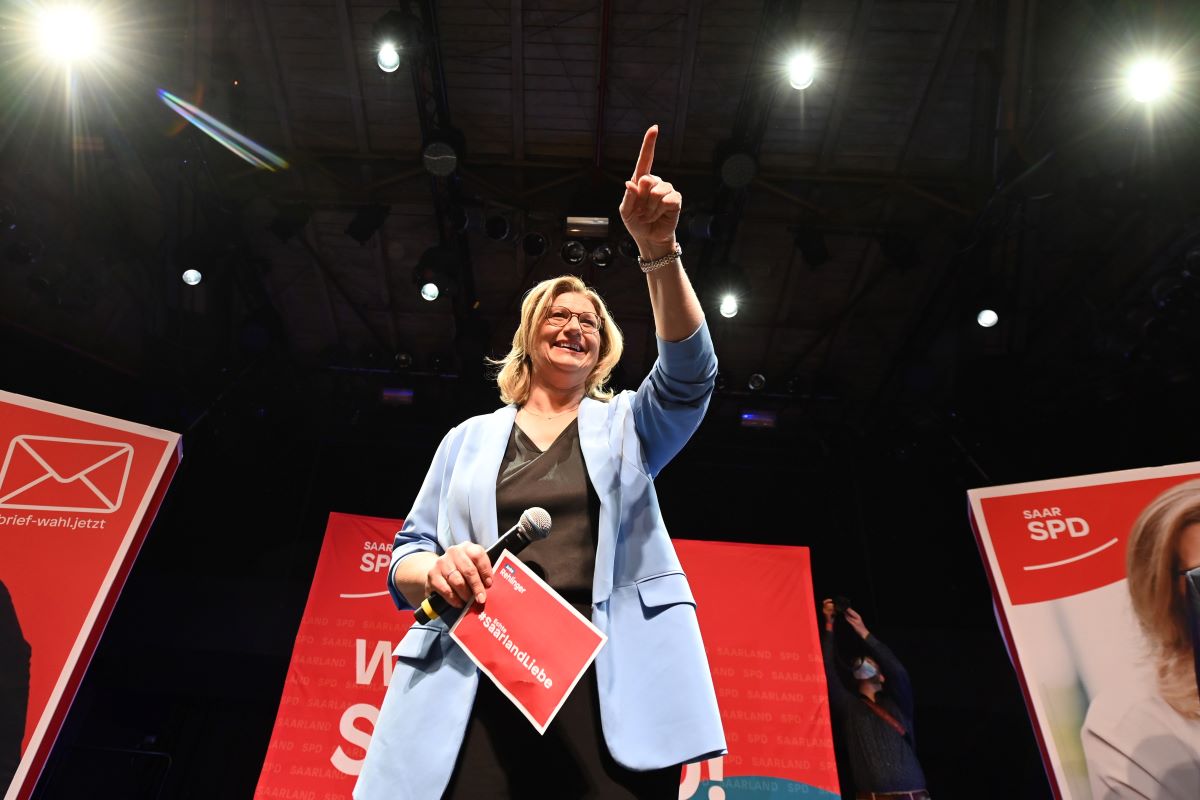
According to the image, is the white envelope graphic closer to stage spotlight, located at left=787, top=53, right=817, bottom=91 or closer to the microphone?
the microphone

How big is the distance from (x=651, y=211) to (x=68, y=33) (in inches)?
196

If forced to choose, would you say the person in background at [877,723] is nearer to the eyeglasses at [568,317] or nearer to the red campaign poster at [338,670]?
the red campaign poster at [338,670]

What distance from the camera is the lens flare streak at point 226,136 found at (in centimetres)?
482

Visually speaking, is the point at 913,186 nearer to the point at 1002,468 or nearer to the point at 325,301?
the point at 1002,468

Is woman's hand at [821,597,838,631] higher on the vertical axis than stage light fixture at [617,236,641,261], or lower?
lower

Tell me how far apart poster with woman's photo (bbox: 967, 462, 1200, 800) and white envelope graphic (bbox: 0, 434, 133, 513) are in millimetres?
3564

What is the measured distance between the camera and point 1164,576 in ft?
9.52

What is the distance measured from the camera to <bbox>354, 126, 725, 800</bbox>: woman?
104cm

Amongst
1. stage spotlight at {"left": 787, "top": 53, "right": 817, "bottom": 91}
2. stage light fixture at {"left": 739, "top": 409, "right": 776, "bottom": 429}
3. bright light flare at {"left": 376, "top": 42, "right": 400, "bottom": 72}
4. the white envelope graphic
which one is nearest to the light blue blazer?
the white envelope graphic

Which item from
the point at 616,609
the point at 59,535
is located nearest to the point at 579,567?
the point at 616,609

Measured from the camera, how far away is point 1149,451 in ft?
19.5

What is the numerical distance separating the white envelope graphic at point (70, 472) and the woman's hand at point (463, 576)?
2.36 meters

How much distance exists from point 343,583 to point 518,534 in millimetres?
4106

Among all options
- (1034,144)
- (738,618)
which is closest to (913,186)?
(1034,144)
